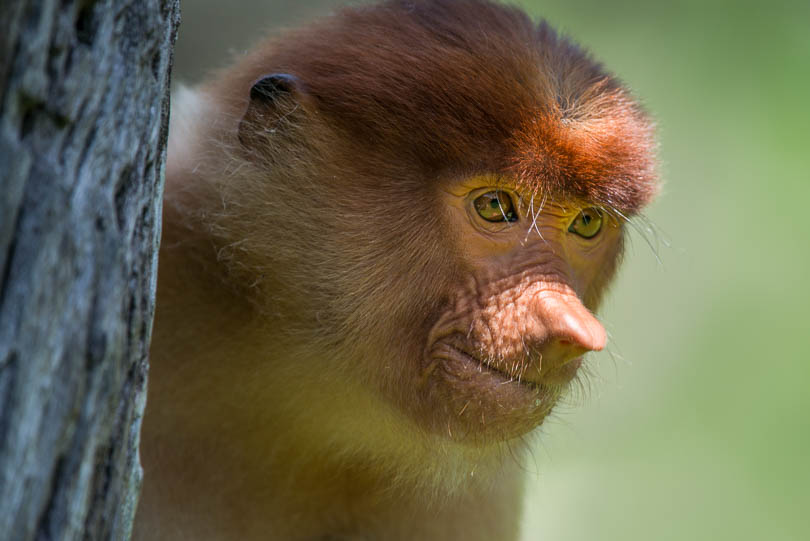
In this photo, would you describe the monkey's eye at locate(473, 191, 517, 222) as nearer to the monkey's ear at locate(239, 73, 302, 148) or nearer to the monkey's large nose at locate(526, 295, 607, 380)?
the monkey's large nose at locate(526, 295, 607, 380)

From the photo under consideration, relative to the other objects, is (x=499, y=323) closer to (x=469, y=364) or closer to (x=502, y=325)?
(x=502, y=325)

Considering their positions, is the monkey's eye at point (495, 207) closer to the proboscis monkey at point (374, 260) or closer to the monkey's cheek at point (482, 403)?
the proboscis monkey at point (374, 260)

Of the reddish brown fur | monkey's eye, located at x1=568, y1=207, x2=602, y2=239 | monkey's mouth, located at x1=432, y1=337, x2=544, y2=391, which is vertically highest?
the reddish brown fur

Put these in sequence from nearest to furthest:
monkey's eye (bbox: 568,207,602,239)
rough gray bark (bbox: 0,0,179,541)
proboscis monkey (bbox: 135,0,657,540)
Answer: rough gray bark (bbox: 0,0,179,541) < proboscis monkey (bbox: 135,0,657,540) < monkey's eye (bbox: 568,207,602,239)

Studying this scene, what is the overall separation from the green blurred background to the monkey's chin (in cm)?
549

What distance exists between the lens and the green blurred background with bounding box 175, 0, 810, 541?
806 centimetres

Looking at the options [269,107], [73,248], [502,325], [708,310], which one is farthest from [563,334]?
[708,310]

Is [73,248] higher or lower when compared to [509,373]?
higher

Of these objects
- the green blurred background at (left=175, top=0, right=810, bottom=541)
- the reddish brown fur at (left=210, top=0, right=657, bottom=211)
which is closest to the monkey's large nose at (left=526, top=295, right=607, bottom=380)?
the reddish brown fur at (left=210, top=0, right=657, bottom=211)

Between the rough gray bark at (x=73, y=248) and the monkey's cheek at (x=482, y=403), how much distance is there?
1.10m

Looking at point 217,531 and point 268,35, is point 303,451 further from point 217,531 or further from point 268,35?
point 268,35

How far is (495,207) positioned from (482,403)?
0.56m

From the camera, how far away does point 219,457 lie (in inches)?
105

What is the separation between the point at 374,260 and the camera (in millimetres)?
2424
